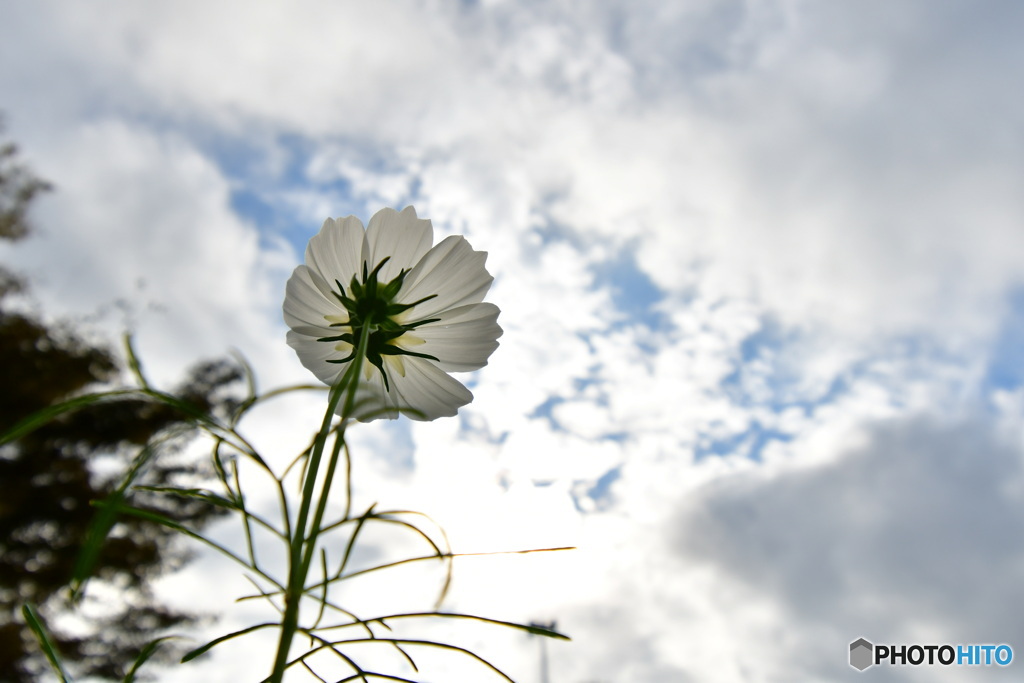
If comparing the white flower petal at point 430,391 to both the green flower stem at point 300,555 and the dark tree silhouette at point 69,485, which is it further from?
the dark tree silhouette at point 69,485

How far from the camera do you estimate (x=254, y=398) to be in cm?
18

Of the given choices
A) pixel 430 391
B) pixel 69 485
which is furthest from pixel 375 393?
pixel 69 485

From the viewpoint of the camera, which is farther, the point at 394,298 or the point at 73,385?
the point at 73,385

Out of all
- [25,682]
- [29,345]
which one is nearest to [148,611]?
[25,682]

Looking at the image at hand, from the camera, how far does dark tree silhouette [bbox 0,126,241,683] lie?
341 cm

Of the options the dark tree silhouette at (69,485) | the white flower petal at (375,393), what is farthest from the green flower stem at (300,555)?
the dark tree silhouette at (69,485)

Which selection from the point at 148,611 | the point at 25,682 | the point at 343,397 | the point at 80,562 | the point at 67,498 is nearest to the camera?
the point at 80,562

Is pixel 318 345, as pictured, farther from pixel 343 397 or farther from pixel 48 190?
pixel 48 190

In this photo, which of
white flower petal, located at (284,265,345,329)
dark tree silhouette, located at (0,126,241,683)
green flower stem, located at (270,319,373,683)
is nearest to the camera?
green flower stem, located at (270,319,373,683)

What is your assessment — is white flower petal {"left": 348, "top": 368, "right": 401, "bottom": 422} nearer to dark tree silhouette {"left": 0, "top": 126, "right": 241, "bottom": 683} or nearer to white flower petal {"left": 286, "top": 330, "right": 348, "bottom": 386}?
white flower petal {"left": 286, "top": 330, "right": 348, "bottom": 386}

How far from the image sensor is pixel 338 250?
0.26 meters

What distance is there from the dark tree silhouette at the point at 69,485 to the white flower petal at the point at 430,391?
349 cm

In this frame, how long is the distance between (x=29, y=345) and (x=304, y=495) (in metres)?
4.14

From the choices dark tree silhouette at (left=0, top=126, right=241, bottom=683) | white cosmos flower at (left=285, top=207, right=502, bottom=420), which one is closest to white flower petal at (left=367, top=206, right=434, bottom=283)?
white cosmos flower at (left=285, top=207, right=502, bottom=420)
